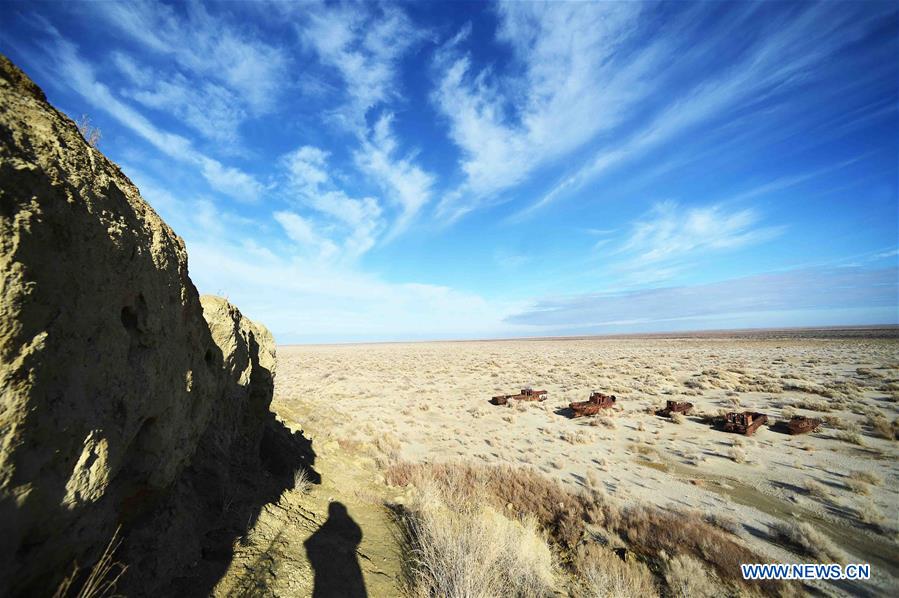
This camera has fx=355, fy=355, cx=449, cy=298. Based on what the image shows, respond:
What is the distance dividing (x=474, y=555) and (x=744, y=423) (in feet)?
42.0

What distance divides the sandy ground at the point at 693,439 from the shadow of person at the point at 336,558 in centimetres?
551

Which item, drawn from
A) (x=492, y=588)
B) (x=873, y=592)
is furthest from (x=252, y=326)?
(x=873, y=592)

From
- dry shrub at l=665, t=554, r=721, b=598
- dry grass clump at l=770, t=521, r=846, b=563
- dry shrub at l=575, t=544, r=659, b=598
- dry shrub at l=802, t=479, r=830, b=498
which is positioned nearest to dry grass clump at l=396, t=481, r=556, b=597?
dry shrub at l=575, t=544, r=659, b=598

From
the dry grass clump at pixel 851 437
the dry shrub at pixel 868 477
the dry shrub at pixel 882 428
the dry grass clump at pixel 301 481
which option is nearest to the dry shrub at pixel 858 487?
the dry shrub at pixel 868 477

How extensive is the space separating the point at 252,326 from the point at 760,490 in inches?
496

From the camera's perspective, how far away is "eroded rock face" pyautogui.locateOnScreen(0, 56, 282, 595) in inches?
82.0

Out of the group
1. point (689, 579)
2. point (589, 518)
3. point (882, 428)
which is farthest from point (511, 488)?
point (882, 428)

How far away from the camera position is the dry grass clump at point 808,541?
5.94 m

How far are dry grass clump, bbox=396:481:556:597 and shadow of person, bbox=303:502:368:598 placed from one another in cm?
81

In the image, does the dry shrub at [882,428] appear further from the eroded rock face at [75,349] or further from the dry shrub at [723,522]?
the eroded rock face at [75,349]

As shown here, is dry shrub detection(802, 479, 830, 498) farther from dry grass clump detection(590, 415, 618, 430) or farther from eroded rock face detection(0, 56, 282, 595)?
eroded rock face detection(0, 56, 282, 595)

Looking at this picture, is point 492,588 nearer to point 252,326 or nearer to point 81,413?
point 81,413

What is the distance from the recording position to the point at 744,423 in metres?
12.8

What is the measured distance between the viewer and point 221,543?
15.2 ft
